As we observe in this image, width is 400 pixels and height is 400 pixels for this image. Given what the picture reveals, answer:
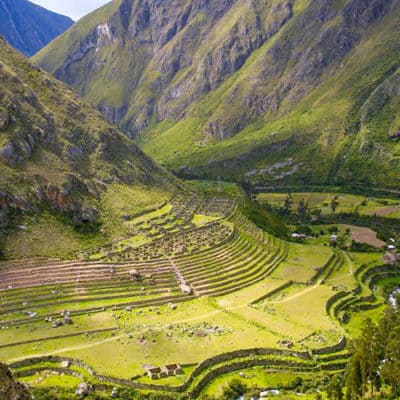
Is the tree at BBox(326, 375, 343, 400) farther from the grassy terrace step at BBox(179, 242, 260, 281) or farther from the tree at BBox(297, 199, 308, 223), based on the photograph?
the tree at BBox(297, 199, 308, 223)

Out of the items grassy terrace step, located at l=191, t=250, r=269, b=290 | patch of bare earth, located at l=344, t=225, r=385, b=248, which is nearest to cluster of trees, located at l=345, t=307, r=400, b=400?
grassy terrace step, located at l=191, t=250, r=269, b=290

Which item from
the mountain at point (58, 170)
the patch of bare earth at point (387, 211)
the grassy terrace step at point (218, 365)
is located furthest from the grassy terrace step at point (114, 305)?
the patch of bare earth at point (387, 211)

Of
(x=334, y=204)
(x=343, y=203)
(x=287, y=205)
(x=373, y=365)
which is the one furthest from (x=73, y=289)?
(x=343, y=203)

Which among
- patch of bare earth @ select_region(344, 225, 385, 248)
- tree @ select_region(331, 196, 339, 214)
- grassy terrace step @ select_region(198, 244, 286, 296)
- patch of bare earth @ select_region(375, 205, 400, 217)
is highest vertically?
patch of bare earth @ select_region(375, 205, 400, 217)

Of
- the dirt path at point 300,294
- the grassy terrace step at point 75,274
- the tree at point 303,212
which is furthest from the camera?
the tree at point 303,212

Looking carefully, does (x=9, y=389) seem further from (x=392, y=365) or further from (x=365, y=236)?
(x=365, y=236)

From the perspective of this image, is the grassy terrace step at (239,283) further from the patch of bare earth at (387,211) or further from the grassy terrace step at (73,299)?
the patch of bare earth at (387,211)
